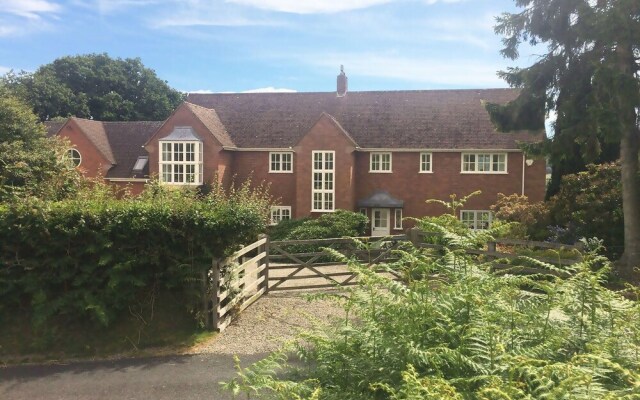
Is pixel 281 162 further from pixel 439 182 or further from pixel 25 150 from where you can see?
pixel 25 150

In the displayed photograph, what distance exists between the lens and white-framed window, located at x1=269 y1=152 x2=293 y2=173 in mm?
31219

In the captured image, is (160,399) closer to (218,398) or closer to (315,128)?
(218,398)

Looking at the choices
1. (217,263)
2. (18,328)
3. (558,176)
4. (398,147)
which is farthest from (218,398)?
(398,147)

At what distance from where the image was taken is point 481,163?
1161 inches

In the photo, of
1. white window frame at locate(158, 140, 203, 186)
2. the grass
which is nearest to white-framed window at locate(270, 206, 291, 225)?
white window frame at locate(158, 140, 203, 186)

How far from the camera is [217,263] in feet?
32.6

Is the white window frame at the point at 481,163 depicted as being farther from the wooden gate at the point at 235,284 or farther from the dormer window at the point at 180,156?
the wooden gate at the point at 235,284

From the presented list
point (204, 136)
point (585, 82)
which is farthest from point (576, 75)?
point (204, 136)

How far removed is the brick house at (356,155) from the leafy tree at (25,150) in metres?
9.76

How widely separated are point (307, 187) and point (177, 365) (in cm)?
2192

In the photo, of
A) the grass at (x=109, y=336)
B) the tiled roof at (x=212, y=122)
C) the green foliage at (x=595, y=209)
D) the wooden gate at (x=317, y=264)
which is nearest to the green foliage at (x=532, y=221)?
the green foliage at (x=595, y=209)

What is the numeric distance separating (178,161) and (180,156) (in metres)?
0.33

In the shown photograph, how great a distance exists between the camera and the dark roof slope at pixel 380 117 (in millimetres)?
30203

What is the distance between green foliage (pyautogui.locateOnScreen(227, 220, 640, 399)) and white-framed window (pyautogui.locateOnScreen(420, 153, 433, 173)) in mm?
27303
